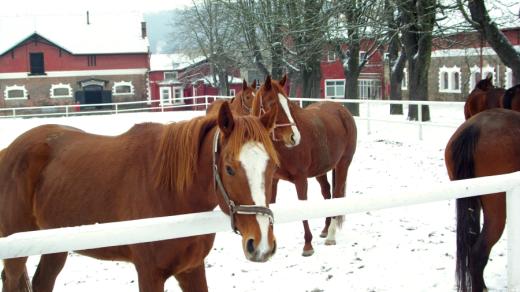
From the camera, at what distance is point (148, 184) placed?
3080 millimetres

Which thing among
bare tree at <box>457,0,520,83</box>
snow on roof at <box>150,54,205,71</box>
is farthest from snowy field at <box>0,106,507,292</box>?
snow on roof at <box>150,54,205,71</box>

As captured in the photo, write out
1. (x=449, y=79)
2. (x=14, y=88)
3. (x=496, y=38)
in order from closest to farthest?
(x=496, y=38) < (x=449, y=79) < (x=14, y=88)

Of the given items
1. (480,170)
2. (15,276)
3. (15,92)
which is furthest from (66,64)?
(480,170)

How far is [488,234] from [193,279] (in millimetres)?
2430

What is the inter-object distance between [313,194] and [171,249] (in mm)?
5934

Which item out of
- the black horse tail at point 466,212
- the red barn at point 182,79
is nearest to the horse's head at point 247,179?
the black horse tail at point 466,212

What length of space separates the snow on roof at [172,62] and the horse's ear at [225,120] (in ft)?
160

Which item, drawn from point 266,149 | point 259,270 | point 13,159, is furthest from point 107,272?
point 266,149

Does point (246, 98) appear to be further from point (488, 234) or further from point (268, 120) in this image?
point (268, 120)

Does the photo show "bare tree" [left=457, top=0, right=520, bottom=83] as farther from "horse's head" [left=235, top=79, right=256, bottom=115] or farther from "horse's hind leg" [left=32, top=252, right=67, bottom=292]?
"horse's hind leg" [left=32, top=252, right=67, bottom=292]

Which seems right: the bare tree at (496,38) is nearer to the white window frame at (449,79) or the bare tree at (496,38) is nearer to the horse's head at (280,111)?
the horse's head at (280,111)

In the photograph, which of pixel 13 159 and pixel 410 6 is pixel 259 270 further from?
pixel 410 6

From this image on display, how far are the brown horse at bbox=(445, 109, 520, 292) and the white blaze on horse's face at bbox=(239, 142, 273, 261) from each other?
7.81 feet

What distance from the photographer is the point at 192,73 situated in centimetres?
4959
